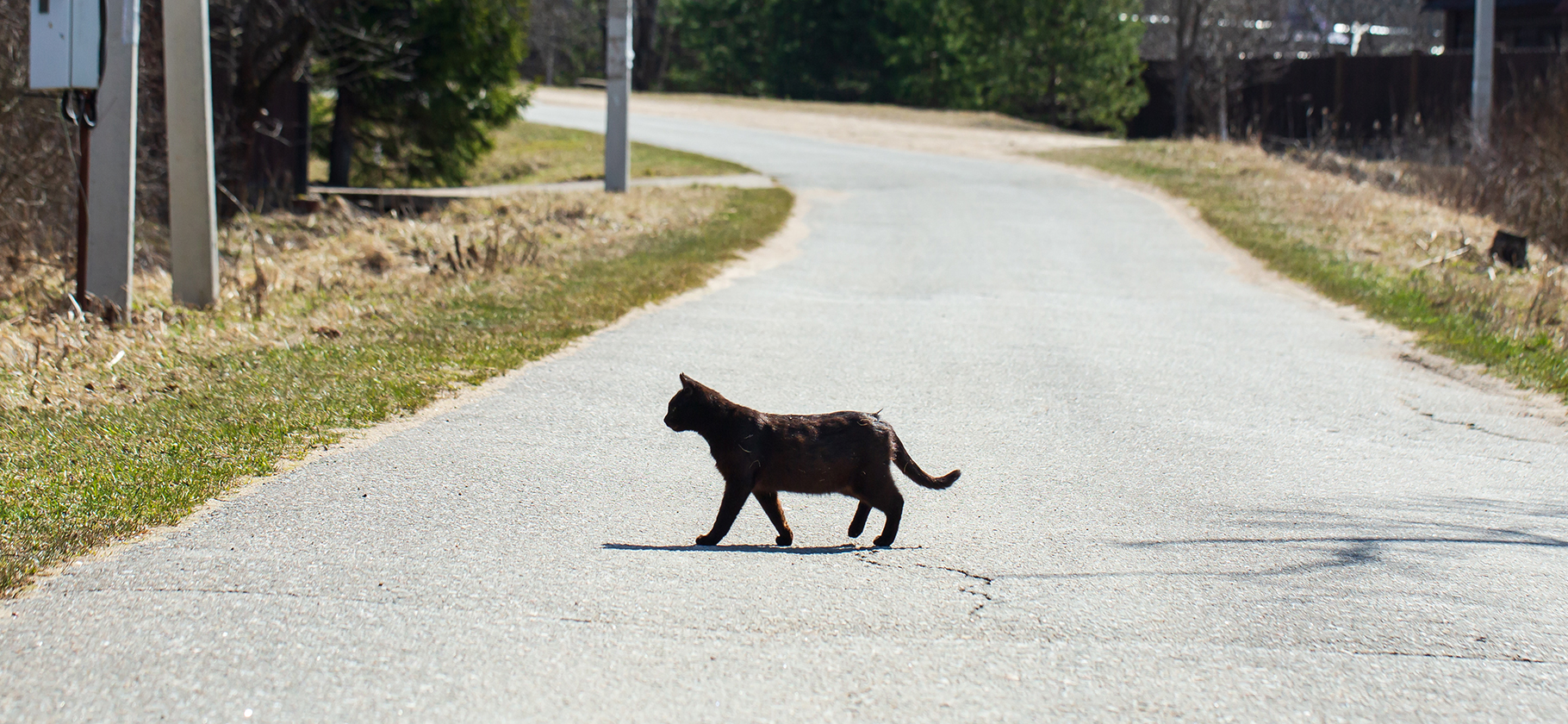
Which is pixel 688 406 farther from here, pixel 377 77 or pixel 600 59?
pixel 600 59

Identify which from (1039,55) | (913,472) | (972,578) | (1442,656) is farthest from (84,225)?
(1039,55)

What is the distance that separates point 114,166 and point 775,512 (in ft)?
23.4

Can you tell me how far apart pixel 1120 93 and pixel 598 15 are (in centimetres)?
3294

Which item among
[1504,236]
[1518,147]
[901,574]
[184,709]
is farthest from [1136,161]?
[184,709]

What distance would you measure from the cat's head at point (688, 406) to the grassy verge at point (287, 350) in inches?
75.8

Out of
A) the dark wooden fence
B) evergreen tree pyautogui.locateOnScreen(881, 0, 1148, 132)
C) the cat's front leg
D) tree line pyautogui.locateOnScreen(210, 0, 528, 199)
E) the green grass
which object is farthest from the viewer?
evergreen tree pyautogui.locateOnScreen(881, 0, 1148, 132)

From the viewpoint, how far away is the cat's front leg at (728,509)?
476 cm

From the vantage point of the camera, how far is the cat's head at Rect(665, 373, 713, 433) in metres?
4.78

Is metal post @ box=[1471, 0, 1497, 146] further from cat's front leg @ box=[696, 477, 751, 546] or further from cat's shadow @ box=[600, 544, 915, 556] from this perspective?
cat's front leg @ box=[696, 477, 751, 546]

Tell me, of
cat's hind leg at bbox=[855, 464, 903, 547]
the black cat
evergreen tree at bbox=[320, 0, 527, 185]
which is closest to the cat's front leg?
the black cat

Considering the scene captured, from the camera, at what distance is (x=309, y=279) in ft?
41.3

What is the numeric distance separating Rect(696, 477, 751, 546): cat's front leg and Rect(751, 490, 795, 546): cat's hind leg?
3.5 inches

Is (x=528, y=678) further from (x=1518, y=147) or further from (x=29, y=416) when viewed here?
→ (x=1518, y=147)

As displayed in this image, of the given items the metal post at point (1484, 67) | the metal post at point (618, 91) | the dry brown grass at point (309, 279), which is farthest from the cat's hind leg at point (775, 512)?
the metal post at point (1484, 67)
